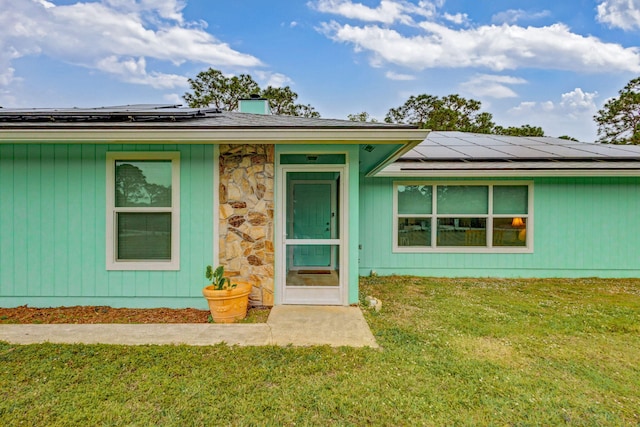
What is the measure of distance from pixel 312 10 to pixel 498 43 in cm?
827

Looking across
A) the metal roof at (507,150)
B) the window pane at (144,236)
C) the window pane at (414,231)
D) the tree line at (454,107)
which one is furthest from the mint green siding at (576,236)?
the tree line at (454,107)

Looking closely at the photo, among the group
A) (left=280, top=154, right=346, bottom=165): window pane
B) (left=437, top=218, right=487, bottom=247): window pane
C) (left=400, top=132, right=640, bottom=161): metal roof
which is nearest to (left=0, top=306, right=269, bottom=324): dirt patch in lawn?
(left=280, top=154, right=346, bottom=165): window pane

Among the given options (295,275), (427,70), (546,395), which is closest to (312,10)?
(427,70)

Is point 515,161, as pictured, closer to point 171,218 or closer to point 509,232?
point 509,232

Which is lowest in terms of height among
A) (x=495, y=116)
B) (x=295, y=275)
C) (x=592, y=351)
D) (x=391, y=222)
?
(x=592, y=351)

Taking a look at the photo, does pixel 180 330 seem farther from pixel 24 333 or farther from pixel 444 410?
pixel 444 410

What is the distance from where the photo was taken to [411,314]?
434 centimetres

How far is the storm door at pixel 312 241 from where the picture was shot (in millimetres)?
4500

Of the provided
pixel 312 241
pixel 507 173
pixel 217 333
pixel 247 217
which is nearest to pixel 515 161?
pixel 507 173

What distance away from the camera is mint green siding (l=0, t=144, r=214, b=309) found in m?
4.39

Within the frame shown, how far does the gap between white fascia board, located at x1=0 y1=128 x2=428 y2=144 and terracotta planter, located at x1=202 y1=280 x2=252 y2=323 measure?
1.88 m

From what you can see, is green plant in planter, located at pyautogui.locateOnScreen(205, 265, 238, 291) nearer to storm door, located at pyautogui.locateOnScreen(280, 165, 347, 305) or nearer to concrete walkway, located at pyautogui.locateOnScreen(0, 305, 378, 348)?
concrete walkway, located at pyautogui.locateOnScreen(0, 305, 378, 348)

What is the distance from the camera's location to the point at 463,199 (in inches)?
274

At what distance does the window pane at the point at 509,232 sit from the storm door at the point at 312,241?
14.2 ft
